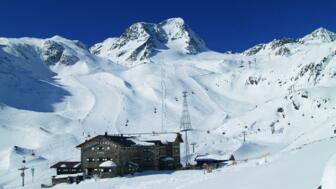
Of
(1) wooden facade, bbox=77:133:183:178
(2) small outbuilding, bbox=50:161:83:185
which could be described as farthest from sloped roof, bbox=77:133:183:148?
(2) small outbuilding, bbox=50:161:83:185

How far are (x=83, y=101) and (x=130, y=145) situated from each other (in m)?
108

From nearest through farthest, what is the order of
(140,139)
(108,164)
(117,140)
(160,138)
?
(108,164) → (117,140) → (140,139) → (160,138)

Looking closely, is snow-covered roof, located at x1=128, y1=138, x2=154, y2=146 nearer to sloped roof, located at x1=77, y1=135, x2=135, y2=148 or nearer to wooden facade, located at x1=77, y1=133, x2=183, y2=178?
wooden facade, located at x1=77, y1=133, x2=183, y2=178

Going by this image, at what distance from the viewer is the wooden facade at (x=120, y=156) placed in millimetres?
76188

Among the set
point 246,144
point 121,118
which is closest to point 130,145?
point 246,144

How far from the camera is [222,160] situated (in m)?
86.3

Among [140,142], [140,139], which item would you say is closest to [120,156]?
[140,142]

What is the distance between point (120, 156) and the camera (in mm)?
77188

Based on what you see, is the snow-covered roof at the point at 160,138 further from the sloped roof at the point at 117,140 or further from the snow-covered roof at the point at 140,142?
the sloped roof at the point at 117,140

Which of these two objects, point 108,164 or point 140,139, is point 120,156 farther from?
point 140,139

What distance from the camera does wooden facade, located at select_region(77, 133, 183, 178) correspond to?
250 feet

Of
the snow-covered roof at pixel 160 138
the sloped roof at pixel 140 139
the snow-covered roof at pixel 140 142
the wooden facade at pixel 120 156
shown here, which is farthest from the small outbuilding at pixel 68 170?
the snow-covered roof at pixel 160 138

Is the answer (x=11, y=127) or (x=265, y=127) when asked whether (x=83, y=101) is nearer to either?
(x=11, y=127)

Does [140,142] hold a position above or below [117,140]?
below
